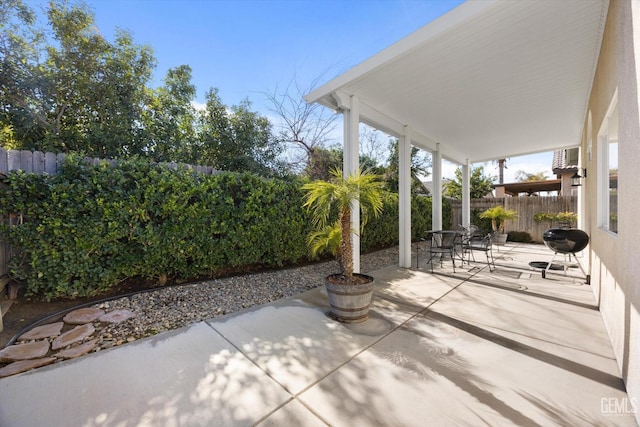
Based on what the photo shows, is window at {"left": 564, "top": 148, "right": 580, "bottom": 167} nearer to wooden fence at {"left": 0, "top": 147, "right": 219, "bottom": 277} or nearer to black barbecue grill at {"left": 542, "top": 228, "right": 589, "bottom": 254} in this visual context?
black barbecue grill at {"left": 542, "top": 228, "right": 589, "bottom": 254}

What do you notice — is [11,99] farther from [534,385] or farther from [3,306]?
[534,385]

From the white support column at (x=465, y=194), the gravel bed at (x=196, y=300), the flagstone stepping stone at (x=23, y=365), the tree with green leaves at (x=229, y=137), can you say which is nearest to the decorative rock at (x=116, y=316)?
the gravel bed at (x=196, y=300)

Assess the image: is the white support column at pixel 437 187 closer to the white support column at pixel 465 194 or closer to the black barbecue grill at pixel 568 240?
the white support column at pixel 465 194

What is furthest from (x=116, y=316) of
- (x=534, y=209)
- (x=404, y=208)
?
(x=534, y=209)

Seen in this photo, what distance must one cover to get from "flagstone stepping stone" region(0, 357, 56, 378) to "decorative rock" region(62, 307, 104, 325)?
0.73 m

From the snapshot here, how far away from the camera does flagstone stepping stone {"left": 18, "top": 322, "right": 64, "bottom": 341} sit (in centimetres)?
267

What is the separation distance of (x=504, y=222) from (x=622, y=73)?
967 cm

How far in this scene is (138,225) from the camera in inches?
144

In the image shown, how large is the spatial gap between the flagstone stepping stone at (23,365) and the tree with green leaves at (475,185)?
17.2 m

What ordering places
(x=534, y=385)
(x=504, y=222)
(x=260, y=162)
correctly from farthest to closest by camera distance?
(x=504, y=222) → (x=260, y=162) → (x=534, y=385)

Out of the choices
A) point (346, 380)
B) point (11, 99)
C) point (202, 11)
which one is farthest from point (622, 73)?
point (11, 99)

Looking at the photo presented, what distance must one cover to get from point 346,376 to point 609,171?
13.5 feet

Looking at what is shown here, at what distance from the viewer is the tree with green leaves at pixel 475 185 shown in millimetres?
15586

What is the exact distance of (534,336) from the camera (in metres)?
2.80
